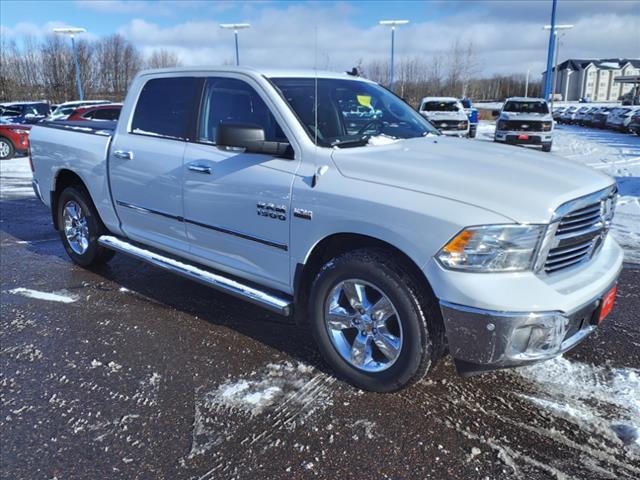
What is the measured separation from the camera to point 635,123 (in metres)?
24.8

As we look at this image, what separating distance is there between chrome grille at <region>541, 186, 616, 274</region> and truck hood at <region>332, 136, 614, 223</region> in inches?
2.4

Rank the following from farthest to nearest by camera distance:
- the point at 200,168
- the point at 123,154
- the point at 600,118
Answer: the point at 600,118
the point at 123,154
the point at 200,168

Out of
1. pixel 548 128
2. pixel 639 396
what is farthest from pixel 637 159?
pixel 639 396

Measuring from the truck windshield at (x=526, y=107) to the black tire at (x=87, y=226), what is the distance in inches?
669

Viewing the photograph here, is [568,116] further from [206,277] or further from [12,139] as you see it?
[206,277]

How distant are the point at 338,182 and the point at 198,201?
51.9 inches

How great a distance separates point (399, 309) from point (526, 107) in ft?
60.2

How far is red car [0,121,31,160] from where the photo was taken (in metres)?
16.3

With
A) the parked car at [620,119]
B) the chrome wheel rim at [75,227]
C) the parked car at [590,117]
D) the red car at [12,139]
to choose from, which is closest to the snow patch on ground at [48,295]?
the chrome wheel rim at [75,227]

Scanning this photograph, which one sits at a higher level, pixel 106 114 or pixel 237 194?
pixel 106 114

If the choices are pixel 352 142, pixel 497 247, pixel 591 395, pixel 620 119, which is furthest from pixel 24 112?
pixel 620 119

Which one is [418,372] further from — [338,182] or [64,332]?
[64,332]

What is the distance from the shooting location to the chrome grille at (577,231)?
8.87 ft

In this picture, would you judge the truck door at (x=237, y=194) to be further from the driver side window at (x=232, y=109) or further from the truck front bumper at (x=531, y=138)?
the truck front bumper at (x=531, y=138)
